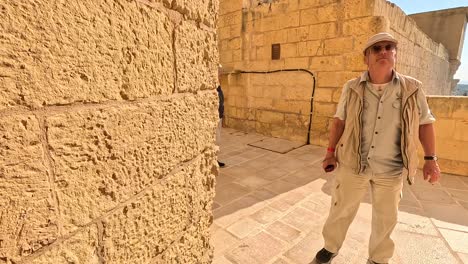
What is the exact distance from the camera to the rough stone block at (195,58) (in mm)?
1117

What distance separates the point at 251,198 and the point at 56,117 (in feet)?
9.02

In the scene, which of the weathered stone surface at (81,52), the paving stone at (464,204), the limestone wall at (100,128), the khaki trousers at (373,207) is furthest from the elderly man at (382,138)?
the paving stone at (464,204)

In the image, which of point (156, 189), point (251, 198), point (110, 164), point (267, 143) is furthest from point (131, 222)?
point (267, 143)

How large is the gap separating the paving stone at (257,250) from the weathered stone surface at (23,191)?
1.73 m

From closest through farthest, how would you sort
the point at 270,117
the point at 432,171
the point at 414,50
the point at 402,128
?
the point at 402,128 → the point at 432,171 → the point at 270,117 → the point at 414,50

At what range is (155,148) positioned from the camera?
1.03 m

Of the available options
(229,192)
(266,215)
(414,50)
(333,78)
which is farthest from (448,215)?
(414,50)

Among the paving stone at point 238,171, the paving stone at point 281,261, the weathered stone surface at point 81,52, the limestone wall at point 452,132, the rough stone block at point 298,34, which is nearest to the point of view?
the weathered stone surface at point 81,52

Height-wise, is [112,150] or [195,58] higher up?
[195,58]

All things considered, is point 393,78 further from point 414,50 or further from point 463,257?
point 414,50

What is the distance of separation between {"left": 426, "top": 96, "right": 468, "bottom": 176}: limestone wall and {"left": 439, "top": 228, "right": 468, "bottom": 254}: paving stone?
6.53 ft

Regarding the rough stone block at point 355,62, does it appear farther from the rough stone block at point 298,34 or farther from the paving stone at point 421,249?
the paving stone at point 421,249

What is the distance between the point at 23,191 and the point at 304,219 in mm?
2577

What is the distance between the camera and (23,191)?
633mm
